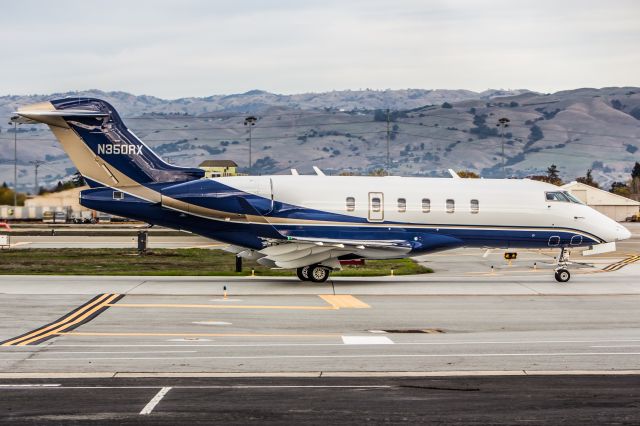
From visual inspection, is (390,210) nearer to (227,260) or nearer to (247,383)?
(227,260)

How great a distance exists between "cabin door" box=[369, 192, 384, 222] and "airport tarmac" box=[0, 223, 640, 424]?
8.22 feet

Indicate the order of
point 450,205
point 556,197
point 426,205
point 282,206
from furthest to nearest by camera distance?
1. point 556,197
2. point 450,205
3. point 426,205
4. point 282,206

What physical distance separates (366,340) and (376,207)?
1470cm

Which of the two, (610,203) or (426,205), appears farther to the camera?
(610,203)

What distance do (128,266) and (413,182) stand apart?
1546 centimetres

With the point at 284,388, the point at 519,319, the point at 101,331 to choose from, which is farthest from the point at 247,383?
the point at 519,319

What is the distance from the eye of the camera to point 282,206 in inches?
1444

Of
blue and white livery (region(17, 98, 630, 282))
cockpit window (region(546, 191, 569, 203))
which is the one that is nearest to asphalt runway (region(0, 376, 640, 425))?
blue and white livery (region(17, 98, 630, 282))

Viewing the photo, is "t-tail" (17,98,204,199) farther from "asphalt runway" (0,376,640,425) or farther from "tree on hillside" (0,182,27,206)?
"tree on hillside" (0,182,27,206)

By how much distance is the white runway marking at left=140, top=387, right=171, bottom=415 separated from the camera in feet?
48.6

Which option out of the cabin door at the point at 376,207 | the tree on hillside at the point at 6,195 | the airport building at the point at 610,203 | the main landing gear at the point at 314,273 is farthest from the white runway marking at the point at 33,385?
the airport building at the point at 610,203

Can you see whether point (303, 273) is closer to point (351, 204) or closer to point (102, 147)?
point (351, 204)

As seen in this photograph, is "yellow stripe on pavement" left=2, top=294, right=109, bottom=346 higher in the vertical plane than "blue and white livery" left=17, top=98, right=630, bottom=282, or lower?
lower

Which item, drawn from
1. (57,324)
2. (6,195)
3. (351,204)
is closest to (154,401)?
(57,324)
